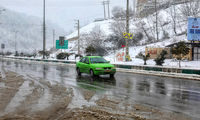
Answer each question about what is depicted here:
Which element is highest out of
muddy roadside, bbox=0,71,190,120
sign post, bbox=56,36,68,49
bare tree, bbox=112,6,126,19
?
bare tree, bbox=112,6,126,19

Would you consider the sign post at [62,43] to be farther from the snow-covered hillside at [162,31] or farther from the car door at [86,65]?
the car door at [86,65]

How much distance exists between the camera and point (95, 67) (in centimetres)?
1606

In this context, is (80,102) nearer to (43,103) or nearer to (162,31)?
(43,103)

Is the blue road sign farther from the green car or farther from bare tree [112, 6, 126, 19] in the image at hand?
bare tree [112, 6, 126, 19]

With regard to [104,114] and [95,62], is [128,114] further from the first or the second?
[95,62]

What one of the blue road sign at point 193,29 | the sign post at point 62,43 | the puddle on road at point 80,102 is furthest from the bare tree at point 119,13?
the puddle on road at point 80,102

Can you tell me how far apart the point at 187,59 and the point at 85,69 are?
62.4 ft

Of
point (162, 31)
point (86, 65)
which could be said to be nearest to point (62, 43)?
point (162, 31)

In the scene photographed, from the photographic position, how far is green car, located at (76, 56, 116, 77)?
52.4 ft

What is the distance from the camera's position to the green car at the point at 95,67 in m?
16.0

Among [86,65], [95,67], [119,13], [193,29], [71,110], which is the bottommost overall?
[71,110]

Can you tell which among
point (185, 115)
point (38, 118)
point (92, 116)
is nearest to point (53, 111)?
point (38, 118)

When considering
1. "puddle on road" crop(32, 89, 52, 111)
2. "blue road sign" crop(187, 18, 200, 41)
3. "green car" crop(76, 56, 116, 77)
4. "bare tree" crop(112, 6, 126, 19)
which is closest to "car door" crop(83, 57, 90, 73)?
→ "green car" crop(76, 56, 116, 77)

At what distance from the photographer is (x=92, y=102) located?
7.96 meters
